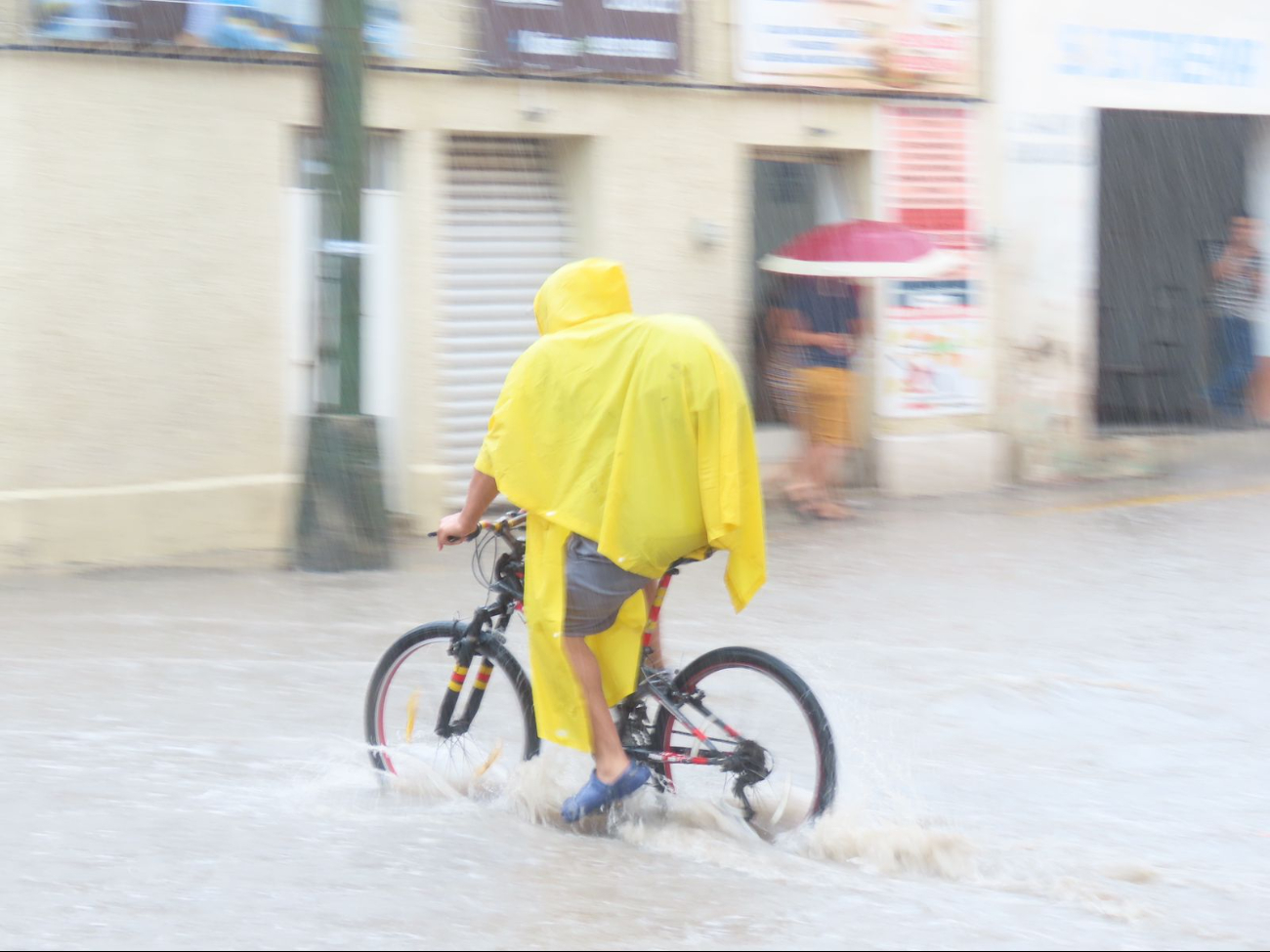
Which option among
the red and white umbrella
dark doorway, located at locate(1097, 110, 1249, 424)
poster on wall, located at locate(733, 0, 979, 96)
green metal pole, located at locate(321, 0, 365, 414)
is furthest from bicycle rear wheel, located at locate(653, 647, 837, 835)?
dark doorway, located at locate(1097, 110, 1249, 424)

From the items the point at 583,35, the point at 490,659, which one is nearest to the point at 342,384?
the point at 583,35

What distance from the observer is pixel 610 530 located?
4.90 m

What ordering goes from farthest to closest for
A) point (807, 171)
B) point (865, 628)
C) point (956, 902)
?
point (807, 171) < point (865, 628) < point (956, 902)

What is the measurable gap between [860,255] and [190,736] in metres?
5.92

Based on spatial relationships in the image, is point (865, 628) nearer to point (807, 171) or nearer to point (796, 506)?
point (796, 506)

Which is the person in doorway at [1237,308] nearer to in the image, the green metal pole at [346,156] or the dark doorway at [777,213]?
the dark doorway at [777,213]

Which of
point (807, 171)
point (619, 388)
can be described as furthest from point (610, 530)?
point (807, 171)

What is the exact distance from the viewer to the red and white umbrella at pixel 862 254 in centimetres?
1089

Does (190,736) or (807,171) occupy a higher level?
(807,171)

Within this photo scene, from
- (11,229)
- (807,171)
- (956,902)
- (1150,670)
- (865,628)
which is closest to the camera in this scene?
(956,902)

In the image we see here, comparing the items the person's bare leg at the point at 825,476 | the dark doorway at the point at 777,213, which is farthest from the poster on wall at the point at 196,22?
the person's bare leg at the point at 825,476

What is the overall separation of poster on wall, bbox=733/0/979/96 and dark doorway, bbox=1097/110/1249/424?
301cm

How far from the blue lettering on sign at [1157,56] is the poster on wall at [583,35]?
335 centimetres

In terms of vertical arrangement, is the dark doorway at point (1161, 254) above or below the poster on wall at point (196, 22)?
below
